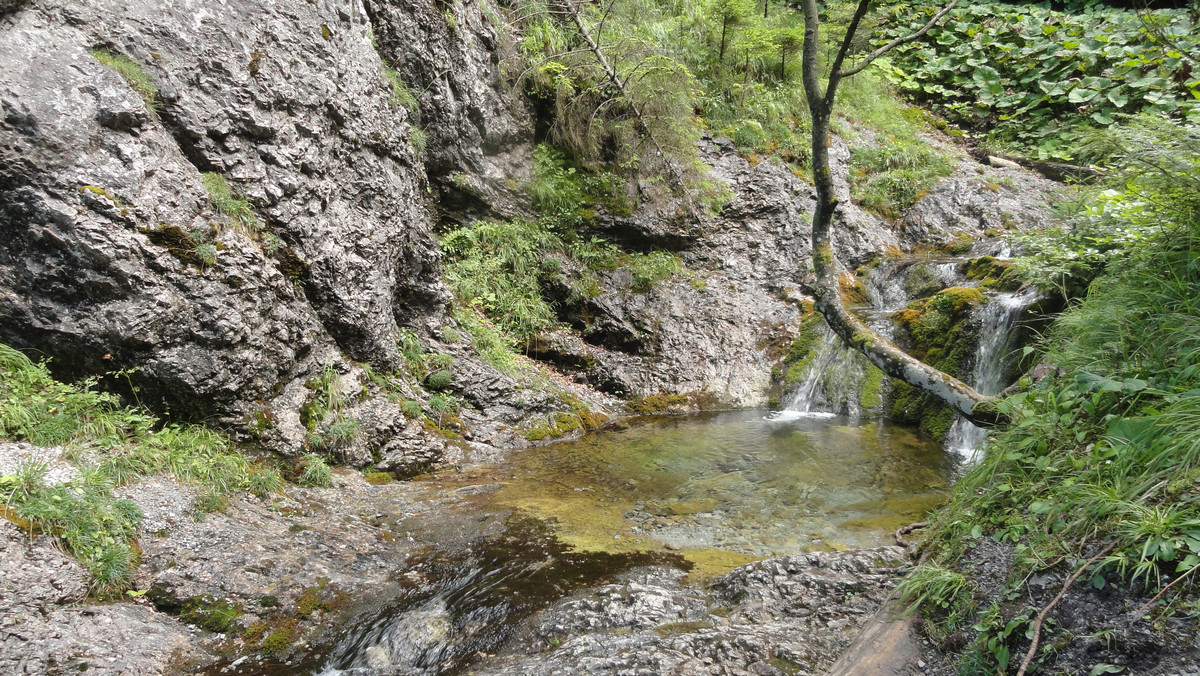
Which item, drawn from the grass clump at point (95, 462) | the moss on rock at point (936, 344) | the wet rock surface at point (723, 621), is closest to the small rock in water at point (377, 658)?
the wet rock surface at point (723, 621)

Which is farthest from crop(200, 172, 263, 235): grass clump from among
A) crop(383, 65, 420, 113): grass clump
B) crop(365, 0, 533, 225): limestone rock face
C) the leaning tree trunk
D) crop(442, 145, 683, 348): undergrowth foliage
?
the leaning tree trunk

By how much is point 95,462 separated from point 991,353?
959cm

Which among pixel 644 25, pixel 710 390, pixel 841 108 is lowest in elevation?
pixel 710 390

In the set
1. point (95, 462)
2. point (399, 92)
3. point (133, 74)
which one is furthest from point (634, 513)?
point (399, 92)

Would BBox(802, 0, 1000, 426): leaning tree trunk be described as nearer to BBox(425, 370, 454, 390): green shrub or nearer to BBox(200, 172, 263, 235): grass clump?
BBox(425, 370, 454, 390): green shrub

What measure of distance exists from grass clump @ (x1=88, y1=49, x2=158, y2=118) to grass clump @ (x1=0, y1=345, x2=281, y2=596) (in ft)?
7.88

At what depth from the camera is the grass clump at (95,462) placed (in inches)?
122

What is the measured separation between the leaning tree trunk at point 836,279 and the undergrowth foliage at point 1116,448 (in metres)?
1.01

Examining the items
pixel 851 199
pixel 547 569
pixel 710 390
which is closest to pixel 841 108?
pixel 851 199

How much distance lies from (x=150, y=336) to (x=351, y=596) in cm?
284

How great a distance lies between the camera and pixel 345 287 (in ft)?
20.5

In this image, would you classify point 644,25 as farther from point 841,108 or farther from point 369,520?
point 369,520

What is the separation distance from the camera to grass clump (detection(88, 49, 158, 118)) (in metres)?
4.59

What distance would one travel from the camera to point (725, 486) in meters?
5.79
